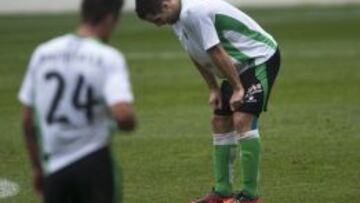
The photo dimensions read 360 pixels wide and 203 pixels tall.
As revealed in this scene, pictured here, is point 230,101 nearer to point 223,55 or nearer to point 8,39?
point 223,55

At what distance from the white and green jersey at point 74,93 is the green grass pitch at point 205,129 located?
3.99 metres

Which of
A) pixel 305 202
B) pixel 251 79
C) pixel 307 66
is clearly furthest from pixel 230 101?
pixel 307 66

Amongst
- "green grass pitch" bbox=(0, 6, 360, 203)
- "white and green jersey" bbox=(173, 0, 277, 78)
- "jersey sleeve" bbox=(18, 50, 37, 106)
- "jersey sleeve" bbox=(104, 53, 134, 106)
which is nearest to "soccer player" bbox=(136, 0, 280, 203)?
"white and green jersey" bbox=(173, 0, 277, 78)

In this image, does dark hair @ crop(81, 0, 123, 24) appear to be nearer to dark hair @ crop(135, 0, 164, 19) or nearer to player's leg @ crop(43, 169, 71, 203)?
player's leg @ crop(43, 169, 71, 203)

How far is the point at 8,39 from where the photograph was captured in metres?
36.4

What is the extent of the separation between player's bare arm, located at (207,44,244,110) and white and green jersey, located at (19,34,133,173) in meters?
2.94

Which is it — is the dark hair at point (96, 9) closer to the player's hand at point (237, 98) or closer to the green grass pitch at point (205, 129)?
the player's hand at point (237, 98)

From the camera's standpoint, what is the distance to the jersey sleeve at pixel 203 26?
928cm

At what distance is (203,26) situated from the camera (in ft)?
30.7

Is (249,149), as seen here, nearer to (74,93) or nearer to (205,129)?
(74,93)

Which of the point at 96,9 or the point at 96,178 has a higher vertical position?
the point at 96,9

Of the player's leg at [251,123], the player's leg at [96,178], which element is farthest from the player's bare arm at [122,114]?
the player's leg at [251,123]

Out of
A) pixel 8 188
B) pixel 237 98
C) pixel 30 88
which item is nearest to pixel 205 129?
pixel 8 188

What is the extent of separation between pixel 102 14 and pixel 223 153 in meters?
4.07
